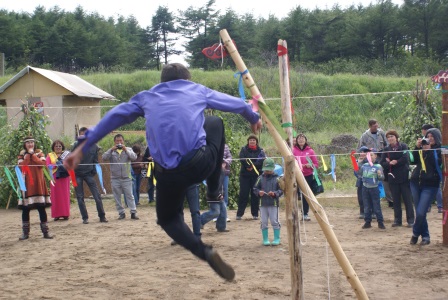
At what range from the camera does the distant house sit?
2156cm

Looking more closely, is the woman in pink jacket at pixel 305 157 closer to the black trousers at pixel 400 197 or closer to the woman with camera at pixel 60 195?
the black trousers at pixel 400 197

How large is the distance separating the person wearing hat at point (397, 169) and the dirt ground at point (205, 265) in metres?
0.55

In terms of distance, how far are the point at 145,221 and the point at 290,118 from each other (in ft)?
25.7

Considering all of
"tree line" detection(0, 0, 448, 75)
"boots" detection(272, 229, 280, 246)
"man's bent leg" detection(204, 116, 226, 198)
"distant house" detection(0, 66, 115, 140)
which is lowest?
"boots" detection(272, 229, 280, 246)

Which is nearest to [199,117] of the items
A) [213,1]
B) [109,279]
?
[109,279]

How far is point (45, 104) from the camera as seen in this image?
23078mm

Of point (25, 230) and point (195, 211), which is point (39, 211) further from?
point (195, 211)

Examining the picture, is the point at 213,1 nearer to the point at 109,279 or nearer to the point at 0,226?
the point at 0,226

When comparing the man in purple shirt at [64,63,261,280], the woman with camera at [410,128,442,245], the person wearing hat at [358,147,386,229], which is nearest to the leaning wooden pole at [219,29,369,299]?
the man in purple shirt at [64,63,261,280]

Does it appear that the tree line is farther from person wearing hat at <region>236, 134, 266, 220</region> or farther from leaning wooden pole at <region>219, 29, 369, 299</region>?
leaning wooden pole at <region>219, 29, 369, 299</region>

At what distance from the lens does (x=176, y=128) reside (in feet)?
14.8

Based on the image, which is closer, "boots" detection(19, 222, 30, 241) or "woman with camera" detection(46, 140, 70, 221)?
"boots" detection(19, 222, 30, 241)

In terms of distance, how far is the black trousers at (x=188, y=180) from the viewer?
458 cm

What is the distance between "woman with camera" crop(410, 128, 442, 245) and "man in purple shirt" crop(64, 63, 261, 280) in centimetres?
521
